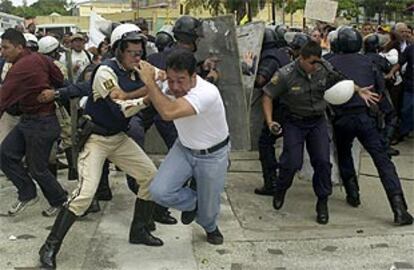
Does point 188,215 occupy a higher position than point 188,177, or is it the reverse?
point 188,177

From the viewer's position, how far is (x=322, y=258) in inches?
192

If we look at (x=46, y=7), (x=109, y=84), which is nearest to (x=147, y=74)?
(x=109, y=84)

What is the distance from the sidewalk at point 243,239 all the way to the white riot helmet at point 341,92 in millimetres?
1109

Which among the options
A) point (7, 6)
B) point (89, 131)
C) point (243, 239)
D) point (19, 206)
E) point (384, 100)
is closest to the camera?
point (89, 131)

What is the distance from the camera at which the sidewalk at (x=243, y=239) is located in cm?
479

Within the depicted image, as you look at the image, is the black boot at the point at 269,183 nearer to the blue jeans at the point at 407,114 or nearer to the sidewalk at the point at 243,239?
the sidewalk at the point at 243,239

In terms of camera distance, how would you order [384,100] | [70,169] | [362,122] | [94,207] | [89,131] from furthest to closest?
1. [384,100]
2. [70,169]
3. [94,207]
4. [362,122]
5. [89,131]

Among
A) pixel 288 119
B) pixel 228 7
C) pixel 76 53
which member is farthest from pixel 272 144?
pixel 228 7

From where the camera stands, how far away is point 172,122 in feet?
19.1

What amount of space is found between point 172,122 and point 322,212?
5.17ft

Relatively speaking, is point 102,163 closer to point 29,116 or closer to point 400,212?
point 29,116

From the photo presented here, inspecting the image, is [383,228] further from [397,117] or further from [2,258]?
[397,117]

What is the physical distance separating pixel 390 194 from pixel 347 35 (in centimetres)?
150

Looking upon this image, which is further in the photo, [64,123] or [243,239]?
[64,123]
